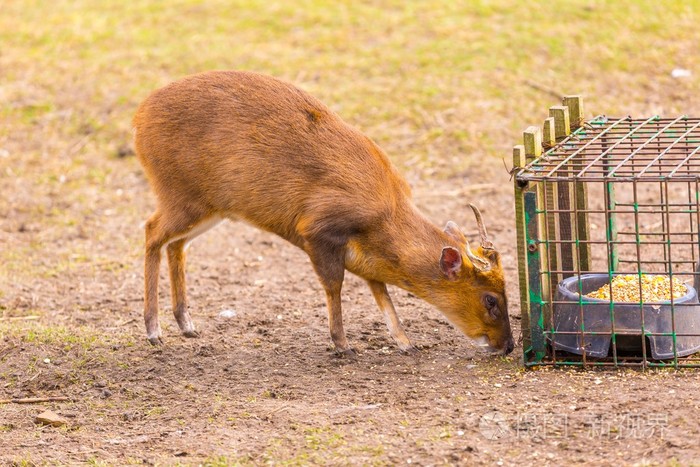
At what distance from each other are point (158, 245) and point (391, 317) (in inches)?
61.8

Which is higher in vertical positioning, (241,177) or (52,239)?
(241,177)

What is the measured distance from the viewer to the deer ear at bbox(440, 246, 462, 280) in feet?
20.3

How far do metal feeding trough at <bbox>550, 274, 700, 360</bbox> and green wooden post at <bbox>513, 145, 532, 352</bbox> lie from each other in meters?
0.16

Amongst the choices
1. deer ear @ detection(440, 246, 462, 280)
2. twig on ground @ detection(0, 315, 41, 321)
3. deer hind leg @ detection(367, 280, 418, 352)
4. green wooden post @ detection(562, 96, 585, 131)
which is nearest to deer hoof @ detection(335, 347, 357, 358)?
deer hind leg @ detection(367, 280, 418, 352)

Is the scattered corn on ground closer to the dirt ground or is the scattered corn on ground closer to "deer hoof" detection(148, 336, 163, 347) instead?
the dirt ground

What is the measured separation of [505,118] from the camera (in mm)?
11109

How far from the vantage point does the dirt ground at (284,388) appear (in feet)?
16.1

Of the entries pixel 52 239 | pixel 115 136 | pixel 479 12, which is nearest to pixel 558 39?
pixel 479 12

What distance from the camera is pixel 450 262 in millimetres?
6234

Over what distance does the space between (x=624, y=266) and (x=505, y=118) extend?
11.6 feet

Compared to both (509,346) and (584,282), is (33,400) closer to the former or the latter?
(509,346)

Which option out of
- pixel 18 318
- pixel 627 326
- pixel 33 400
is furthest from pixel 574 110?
A: pixel 18 318

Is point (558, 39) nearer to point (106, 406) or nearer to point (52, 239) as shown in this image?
point (52, 239)

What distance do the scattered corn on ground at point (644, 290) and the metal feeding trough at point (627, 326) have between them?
0.41 feet
